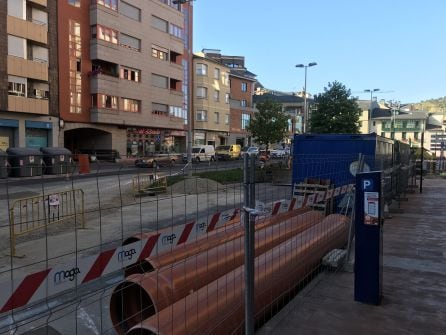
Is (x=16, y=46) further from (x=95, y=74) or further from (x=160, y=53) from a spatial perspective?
(x=160, y=53)

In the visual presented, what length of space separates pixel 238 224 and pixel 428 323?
2.46 metres

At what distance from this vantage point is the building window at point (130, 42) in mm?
46953

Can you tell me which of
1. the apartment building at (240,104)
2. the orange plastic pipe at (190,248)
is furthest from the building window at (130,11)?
the orange plastic pipe at (190,248)

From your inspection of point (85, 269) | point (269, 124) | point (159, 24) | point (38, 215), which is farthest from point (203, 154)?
point (85, 269)

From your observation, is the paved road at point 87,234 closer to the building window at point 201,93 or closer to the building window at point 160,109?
the building window at point 160,109

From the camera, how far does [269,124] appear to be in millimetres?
45312

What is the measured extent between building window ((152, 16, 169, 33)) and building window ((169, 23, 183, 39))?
2.93 feet

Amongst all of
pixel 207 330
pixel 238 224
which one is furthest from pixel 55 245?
pixel 207 330

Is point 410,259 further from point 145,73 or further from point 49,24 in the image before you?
point 145,73

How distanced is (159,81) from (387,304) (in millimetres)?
50175

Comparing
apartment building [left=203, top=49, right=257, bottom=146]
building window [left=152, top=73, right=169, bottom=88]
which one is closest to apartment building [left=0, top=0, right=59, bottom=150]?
building window [left=152, top=73, right=169, bottom=88]

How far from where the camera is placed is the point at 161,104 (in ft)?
174

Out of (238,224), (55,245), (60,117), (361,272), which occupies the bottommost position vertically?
(55,245)

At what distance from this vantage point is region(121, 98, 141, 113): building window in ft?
154
